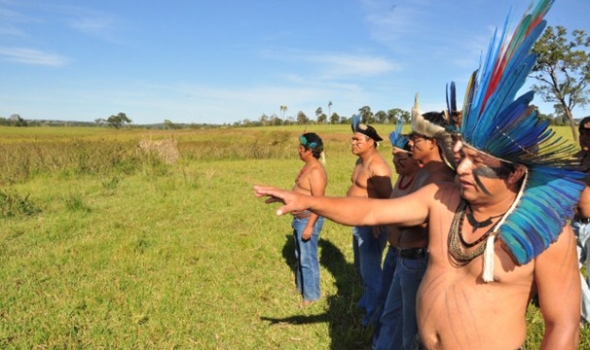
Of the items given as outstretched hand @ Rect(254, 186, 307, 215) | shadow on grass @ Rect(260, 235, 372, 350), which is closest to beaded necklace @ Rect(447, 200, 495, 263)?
outstretched hand @ Rect(254, 186, 307, 215)

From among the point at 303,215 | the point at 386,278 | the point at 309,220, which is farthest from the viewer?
the point at 303,215

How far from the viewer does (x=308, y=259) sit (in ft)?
15.9

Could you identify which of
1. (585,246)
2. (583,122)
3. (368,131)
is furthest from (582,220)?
(368,131)

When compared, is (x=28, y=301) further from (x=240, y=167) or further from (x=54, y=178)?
(x=240, y=167)

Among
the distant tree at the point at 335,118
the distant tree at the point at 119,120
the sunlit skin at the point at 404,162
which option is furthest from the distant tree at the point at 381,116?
the sunlit skin at the point at 404,162

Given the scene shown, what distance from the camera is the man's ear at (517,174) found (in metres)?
1.69

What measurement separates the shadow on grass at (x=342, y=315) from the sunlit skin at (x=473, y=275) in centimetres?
219

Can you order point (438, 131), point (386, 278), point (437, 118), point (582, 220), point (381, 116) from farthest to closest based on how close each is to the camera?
point (381, 116) → point (386, 278) → point (582, 220) → point (437, 118) → point (438, 131)

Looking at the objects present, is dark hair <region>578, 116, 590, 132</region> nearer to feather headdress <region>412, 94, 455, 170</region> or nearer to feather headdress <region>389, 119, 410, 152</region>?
feather headdress <region>389, 119, 410, 152</region>

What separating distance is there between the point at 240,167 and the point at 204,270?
13213 millimetres

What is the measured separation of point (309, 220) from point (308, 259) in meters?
0.56

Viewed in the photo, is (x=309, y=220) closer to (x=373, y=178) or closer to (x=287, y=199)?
(x=373, y=178)

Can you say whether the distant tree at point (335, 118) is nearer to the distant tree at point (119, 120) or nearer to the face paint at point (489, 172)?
the distant tree at point (119, 120)

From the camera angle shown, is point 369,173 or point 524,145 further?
point 369,173
